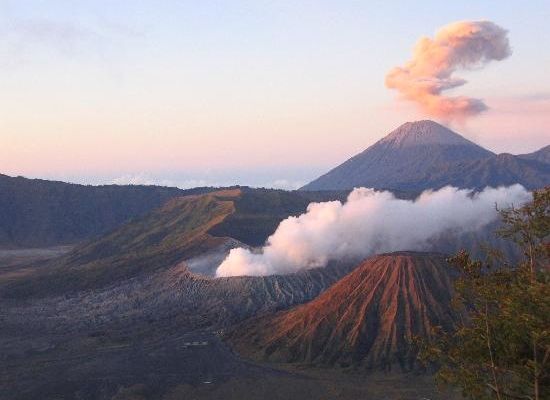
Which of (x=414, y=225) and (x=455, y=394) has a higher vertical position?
(x=414, y=225)

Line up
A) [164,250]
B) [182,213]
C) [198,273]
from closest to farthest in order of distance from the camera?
1. [198,273]
2. [164,250]
3. [182,213]

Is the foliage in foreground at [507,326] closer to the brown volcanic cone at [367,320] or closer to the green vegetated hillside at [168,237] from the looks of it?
the brown volcanic cone at [367,320]

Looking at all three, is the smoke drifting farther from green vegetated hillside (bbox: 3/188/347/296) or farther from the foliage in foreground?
the foliage in foreground

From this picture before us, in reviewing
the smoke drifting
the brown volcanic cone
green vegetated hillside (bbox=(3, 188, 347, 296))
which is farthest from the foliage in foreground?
green vegetated hillside (bbox=(3, 188, 347, 296))

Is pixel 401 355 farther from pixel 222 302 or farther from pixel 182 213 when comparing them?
pixel 182 213

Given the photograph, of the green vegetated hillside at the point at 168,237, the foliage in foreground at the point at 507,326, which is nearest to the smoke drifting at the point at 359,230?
the green vegetated hillside at the point at 168,237

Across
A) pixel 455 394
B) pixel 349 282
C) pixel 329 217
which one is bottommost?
pixel 455 394

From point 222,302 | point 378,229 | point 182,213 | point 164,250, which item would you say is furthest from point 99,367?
point 182,213
